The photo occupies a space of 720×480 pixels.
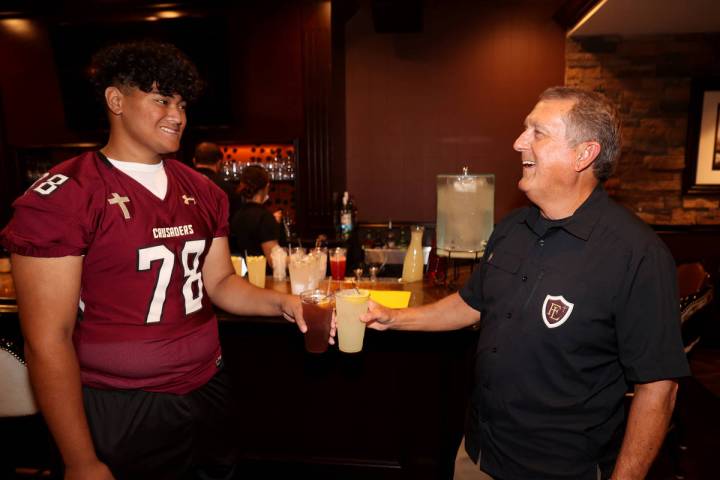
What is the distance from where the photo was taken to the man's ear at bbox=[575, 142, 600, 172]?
141 cm

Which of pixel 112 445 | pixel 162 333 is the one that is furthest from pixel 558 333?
pixel 112 445

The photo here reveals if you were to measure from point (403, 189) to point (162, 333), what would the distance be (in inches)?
172

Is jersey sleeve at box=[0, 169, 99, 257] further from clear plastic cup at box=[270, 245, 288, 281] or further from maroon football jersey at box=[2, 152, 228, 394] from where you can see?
clear plastic cup at box=[270, 245, 288, 281]

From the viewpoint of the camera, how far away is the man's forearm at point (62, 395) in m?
1.27

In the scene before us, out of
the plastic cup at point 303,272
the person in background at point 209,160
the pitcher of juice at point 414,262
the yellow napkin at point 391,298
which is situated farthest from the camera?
the person in background at point 209,160

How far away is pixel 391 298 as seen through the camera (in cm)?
237

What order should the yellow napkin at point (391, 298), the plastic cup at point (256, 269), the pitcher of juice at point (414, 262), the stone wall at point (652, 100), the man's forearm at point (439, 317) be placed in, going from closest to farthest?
the man's forearm at point (439, 317) → the yellow napkin at point (391, 298) → the plastic cup at point (256, 269) → the pitcher of juice at point (414, 262) → the stone wall at point (652, 100)

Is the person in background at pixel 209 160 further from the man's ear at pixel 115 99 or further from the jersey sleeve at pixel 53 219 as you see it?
the jersey sleeve at pixel 53 219

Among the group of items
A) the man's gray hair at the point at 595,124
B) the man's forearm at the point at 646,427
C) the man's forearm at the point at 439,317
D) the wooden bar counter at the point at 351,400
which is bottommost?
the wooden bar counter at the point at 351,400

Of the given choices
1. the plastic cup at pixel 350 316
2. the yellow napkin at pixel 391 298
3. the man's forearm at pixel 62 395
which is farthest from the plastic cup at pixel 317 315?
the man's forearm at pixel 62 395

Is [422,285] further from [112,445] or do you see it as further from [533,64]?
[533,64]

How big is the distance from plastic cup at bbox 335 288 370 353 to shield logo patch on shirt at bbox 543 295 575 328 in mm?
575

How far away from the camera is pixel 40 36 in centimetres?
509

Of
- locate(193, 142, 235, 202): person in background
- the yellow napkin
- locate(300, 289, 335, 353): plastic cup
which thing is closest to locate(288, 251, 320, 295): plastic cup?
the yellow napkin
